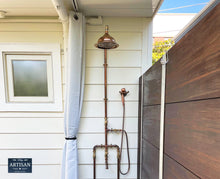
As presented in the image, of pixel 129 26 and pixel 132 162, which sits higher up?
pixel 129 26

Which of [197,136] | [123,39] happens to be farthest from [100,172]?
[123,39]

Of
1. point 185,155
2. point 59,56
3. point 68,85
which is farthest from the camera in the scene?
point 59,56

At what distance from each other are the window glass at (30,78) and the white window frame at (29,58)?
0.05 metres

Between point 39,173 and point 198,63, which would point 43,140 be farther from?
point 198,63

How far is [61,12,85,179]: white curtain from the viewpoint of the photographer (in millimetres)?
1321

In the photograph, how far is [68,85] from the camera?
4.41ft

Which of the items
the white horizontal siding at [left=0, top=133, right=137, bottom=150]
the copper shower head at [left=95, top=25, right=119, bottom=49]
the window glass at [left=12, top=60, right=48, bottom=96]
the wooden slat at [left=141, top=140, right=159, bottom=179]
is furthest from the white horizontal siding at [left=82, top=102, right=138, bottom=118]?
the copper shower head at [left=95, top=25, right=119, bottom=49]

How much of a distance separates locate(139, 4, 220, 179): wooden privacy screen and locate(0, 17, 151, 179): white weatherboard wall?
22.3 inches

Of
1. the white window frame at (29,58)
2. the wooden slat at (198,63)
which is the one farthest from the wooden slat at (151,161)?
the white window frame at (29,58)

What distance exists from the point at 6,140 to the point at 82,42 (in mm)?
1396

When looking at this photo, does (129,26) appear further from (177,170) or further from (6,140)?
(6,140)

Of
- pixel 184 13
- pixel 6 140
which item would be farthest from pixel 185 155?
pixel 6 140

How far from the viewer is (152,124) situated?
1.05 metres

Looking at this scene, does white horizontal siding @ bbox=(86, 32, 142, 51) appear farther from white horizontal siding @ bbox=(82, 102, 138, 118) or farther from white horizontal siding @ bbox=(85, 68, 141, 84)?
white horizontal siding @ bbox=(82, 102, 138, 118)
